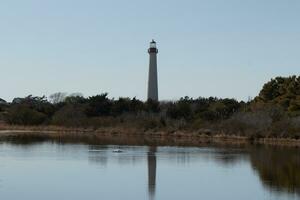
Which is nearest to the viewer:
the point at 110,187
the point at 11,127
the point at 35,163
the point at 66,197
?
the point at 66,197

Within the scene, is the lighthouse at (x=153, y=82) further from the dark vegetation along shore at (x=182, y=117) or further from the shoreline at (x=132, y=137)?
the shoreline at (x=132, y=137)

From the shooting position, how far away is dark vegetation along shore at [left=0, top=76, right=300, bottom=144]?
47.4 m

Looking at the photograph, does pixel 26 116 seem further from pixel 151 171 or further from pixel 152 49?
pixel 151 171

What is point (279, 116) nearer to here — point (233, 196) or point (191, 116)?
point (191, 116)

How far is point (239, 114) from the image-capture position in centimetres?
5100

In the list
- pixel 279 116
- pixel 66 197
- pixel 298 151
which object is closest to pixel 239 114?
pixel 279 116

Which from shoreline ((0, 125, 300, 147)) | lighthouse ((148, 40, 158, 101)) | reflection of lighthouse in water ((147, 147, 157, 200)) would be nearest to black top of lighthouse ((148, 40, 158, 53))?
lighthouse ((148, 40, 158, 101))

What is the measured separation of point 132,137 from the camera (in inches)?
2052

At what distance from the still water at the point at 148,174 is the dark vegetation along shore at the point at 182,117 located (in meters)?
11.7

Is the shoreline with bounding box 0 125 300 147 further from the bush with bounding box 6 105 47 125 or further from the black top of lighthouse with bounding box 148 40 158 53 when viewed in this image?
the black top of lighthouse with bounding box 148 40 158 53

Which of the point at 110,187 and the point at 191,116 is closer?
the point at 110,187

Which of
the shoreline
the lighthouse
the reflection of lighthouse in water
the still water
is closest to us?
the still water

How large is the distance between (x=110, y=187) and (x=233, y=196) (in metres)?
4.07

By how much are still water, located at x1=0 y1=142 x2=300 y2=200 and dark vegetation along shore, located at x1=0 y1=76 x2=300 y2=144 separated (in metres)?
11.7
